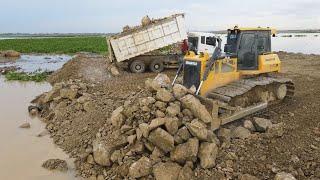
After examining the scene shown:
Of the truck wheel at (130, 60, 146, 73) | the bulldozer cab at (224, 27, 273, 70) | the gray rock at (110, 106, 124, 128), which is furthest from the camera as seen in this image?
the truck wheel at (130, 60, 146, 73)

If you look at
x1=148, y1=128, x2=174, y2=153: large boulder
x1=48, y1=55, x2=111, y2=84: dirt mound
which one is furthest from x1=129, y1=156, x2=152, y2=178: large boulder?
x1=48, y1=55, x2=111, y2=84: dirt mound

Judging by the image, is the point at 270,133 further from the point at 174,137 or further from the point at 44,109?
the point at 44,109

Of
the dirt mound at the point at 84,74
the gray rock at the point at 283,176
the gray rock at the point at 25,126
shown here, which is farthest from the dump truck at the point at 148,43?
the gray rock at the point at 283,176

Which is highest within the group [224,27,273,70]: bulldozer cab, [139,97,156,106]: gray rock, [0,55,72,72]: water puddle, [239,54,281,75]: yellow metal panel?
[224,27,273,70]: bulldozer cab

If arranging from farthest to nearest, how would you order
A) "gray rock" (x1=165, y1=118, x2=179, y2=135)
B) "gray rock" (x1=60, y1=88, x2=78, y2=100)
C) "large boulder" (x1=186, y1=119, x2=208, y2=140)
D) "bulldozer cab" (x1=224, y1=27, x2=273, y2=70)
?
"gray rock" (x1=60, y1=88, x2=78, y2=100), "bulldozer cab" (x1=224, y1=27, x2=273, y2=70), "gray rock" (x1=165, y1=118, x2=179, y2=135), "large boulder" (x1=186, y1=119, x2=208, y2=140)

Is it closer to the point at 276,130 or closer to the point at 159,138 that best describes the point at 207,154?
the point at 159,138

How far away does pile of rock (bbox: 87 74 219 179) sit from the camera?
798cm

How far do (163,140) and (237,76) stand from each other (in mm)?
3947

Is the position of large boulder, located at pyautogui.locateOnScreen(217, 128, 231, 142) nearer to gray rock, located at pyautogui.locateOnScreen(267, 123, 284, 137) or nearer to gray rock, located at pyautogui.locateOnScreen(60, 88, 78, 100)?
gray rock, located at pyautogui.locateOnScreen(267, 123, 284, 137)

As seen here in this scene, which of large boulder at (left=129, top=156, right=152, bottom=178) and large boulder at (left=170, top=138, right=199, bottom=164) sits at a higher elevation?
large boulder at (left=170, top=138, right=199, bottom=164)

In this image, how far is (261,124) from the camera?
958 centimetres

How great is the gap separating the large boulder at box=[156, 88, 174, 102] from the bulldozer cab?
282 cm

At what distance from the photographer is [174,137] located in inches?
324

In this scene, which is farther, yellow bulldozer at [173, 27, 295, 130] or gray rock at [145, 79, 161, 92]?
yellow bulldozer at [173, 27, 295, 130]
